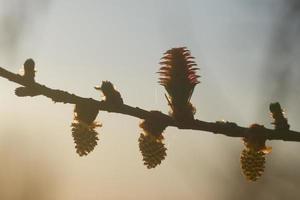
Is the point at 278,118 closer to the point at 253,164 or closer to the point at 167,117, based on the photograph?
the point at 253,164

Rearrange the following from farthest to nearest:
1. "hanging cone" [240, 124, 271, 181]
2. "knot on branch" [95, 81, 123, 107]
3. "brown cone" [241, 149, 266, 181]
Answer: "brown cone" [241, 149, 266, 181], "hanging cone" [240, 124, 271, 181], "knot on branch" [95, 81, 123, 107]

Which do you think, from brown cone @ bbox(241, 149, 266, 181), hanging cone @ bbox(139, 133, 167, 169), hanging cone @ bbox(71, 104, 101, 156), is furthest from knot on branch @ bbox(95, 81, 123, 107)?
brown cone @ bbox(241, 149, 266, 181)

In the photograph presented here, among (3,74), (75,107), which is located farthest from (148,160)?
(3,74)

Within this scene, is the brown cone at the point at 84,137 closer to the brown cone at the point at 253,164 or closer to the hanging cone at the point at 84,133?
the hanging cone at the point at 84,133

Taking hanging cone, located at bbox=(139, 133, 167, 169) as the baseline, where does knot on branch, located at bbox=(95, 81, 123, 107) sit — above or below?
above

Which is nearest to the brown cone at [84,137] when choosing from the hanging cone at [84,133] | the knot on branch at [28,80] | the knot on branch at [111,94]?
the hanging cone at [84,133]

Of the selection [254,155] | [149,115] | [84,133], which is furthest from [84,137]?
[254,155]

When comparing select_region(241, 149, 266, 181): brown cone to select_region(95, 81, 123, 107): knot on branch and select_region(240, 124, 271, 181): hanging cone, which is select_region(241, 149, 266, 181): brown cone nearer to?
select_region(240, 124, 271, 181): hanging cone
